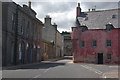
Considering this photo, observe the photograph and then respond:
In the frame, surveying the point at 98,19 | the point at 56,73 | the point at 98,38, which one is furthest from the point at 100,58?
the point at 56,73

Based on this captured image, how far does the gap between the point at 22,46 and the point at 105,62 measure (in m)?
18.6

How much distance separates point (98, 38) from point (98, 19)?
16.5 ft

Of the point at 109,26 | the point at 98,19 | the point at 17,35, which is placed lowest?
the point at 17,35

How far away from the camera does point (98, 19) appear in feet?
147

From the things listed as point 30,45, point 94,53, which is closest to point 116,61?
point 94,53

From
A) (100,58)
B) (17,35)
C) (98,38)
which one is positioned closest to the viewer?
(17,35)

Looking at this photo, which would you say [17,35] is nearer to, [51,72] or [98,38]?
[51,72]

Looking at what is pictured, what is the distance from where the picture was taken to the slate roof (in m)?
43.0

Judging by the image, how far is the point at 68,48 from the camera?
294 ft

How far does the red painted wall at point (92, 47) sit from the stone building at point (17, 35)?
9.94 metres

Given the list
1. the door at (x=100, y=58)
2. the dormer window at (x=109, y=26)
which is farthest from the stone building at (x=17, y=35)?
the dormer window at (x=109, y=26)

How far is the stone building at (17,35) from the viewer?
2473 centimetres

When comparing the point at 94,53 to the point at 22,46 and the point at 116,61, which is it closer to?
the point at 116,61

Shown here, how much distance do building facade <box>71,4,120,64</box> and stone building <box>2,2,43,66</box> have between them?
34.1ft
